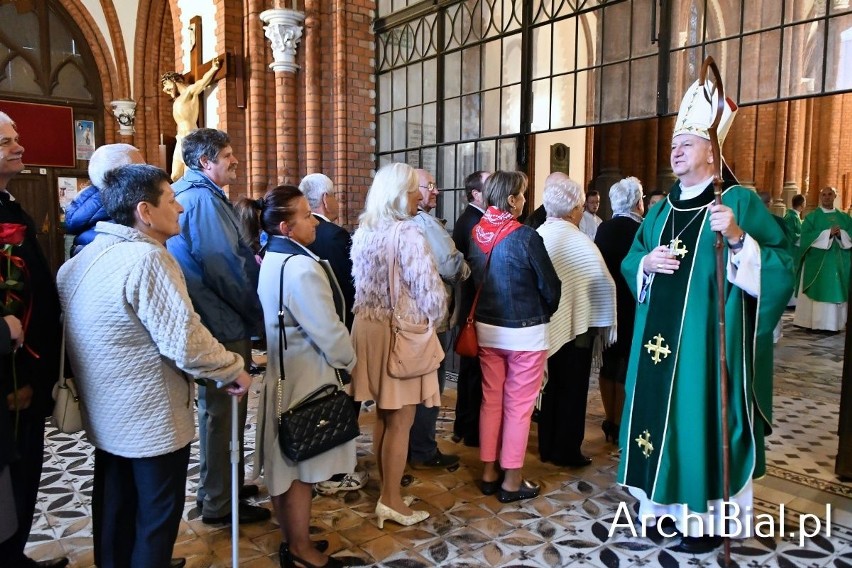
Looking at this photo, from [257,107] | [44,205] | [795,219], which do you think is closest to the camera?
[257,107]

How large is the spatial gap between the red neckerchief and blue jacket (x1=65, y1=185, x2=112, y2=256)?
5.61ft

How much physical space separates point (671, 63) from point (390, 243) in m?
3.46

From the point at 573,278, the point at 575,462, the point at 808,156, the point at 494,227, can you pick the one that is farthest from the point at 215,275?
the point at 808,156

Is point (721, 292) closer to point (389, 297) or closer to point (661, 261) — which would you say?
point (661, 261)

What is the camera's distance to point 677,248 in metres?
2.75

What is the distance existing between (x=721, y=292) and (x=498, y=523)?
57.4 inches

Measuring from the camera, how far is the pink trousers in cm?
314

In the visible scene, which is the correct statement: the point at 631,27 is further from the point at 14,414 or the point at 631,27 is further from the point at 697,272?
the point at 14,414

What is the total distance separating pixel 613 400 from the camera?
4020 millimetres

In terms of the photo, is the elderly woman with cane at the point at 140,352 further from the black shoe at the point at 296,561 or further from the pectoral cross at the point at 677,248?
the pectoral cross at the point at 677,248

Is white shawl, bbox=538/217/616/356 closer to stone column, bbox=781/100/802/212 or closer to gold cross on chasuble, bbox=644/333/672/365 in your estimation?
gold cross on chasuble, bbox=644/333/672/365

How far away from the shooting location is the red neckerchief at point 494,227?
3113 mm

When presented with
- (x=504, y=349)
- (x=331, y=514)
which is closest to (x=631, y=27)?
(x=504, y=349)

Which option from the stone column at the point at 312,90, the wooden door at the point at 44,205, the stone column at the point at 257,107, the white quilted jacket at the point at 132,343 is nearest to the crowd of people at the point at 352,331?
the white quilted jacket at the point at 132,343
